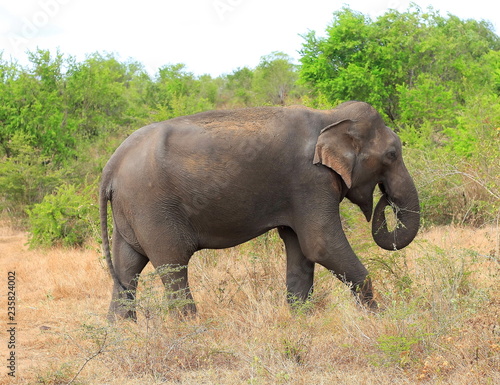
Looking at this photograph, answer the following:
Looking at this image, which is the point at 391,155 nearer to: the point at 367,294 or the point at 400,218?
the point at 400,218

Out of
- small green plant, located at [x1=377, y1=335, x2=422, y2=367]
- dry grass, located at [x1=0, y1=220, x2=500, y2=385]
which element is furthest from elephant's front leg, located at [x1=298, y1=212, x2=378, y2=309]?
small green plant, located at [x1=377, y1=335, x2=422, y2=367]

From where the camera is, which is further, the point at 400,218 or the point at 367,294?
the point at 400,218

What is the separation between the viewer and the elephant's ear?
6766mm

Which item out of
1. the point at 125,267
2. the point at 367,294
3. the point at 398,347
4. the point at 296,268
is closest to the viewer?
the point at 398,347

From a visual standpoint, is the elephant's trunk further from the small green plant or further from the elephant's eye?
the small green plant

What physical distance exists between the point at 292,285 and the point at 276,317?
2.91 ft

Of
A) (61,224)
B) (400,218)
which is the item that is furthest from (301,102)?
(400,218)

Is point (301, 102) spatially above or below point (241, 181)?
below

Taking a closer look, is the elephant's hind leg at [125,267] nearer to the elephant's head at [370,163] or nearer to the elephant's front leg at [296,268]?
the elephant's front leg at [296,268]

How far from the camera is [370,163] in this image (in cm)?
711

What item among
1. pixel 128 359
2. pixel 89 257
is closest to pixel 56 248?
pixel 89 257

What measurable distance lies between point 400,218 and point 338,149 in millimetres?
1079

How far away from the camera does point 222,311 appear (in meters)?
7.12

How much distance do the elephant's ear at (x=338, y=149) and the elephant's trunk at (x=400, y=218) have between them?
657 mm
